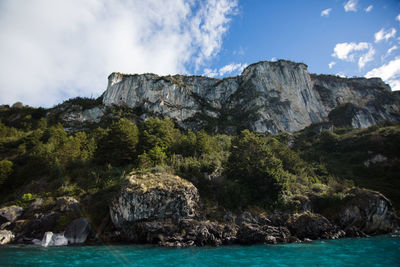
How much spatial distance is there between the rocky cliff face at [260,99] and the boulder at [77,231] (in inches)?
2500

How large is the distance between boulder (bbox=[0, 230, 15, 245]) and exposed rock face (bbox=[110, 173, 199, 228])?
1134cm

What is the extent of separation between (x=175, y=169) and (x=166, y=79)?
242 ft

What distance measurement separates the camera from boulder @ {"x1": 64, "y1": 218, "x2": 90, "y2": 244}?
22.6 m

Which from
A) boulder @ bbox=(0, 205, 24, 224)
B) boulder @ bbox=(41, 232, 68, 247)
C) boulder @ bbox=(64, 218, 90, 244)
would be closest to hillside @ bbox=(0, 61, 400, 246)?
boulder @ bbox=(0, 205, 24, 224)

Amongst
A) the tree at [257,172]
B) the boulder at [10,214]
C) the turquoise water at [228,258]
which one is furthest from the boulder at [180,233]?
the boulder at [10,214]

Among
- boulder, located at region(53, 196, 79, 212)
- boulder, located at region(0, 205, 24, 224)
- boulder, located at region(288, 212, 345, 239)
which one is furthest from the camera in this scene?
boulder, located at region(53, 196, 79, 212)

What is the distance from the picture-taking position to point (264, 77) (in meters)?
101

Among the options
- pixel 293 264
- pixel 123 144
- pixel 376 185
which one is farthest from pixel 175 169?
pixel 376 185

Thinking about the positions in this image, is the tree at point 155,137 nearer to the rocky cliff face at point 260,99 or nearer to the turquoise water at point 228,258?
the turquoise water at point 228,258

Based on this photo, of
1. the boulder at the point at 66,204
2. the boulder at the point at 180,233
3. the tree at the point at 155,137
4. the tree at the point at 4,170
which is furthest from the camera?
the tree at the point at 155,137

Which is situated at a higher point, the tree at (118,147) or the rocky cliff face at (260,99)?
the rocky cliff face at (260,99)

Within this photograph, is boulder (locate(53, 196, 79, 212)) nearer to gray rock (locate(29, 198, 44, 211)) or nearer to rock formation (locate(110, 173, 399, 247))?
gray rock (locate(29, 198, 44, 211))

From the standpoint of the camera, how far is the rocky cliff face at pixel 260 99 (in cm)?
8856

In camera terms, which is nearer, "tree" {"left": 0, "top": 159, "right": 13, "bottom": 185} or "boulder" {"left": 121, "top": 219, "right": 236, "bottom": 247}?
"boulder" {"left": 121, "top": 219, "right": 236, "bottom": 247}
